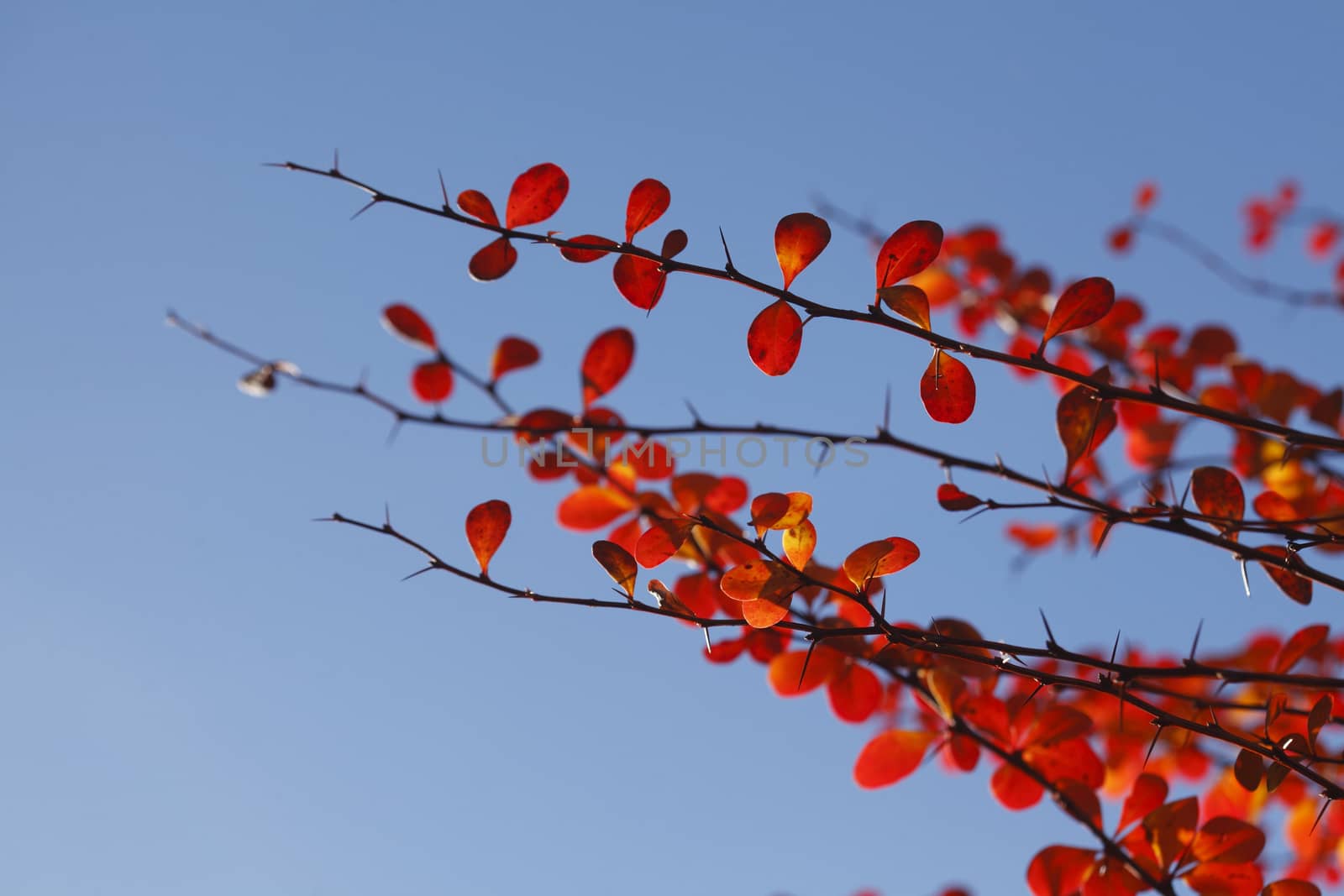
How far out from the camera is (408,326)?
6.16 ft

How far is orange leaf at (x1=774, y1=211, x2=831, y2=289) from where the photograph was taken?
3.84 ft

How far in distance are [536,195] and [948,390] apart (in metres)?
0.59

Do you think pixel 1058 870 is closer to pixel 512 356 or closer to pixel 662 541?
pixel 662 541

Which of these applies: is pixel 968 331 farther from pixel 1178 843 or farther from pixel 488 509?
pixel 488 509

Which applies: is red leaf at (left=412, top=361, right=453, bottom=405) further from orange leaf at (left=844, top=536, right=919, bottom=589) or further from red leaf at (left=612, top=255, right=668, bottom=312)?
orange leaf at (left=844, top=536, right=919, bottom=589)

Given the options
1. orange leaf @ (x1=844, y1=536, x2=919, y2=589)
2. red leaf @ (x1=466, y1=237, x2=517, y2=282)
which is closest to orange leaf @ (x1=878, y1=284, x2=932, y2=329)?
orange leaf @ (x1=844, y1=536, x2=919, y2=589)

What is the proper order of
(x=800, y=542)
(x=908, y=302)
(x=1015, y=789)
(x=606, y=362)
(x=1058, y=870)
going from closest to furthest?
(x=908, y=302), (x=800, y=542), (x=1058, y=870), (x=1015, y=789), (x=606, y=362)

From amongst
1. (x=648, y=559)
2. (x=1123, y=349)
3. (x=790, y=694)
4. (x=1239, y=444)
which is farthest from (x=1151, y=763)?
(x=648, y=559)

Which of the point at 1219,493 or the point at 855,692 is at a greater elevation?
the point at 1219,493

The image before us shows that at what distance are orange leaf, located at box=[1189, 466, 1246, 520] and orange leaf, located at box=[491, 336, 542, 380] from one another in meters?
1.16

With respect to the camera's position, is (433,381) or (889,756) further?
(433,381)

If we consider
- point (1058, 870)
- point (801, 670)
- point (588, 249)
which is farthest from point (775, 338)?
point (1058, 870)

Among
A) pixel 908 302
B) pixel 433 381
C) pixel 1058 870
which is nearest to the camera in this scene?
pixel 908 302

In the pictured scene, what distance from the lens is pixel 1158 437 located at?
2326mm
